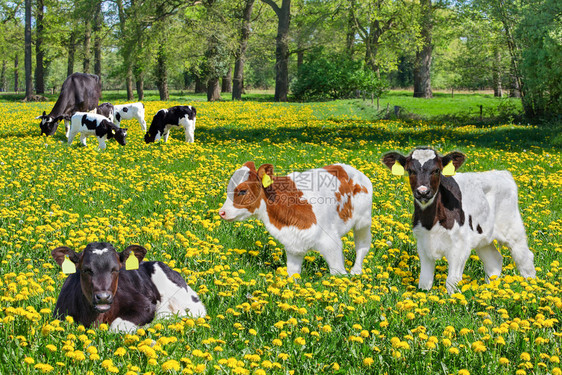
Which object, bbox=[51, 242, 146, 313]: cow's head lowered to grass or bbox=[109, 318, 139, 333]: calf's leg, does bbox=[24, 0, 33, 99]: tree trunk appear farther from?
bbox=[109, 318, 139, 333]: calf's leg

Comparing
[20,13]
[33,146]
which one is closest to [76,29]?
[20,13]

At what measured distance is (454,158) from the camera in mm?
5914

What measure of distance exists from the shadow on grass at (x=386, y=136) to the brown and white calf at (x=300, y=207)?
10.5 m

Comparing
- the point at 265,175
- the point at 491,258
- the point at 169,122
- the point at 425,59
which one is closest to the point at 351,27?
the point at 425,59

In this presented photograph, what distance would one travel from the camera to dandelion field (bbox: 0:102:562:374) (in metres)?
4.15

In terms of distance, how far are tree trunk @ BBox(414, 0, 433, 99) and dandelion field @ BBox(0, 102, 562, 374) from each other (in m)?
37.7

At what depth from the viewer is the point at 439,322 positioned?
197 inches

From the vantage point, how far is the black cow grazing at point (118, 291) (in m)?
4.42

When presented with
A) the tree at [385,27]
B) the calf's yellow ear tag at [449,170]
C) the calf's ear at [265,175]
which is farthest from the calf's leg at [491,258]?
the tree at [385,27]

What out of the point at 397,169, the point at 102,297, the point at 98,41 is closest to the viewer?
the point at 102,297

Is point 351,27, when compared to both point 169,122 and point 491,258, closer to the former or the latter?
point 169,122

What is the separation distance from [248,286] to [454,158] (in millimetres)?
2559

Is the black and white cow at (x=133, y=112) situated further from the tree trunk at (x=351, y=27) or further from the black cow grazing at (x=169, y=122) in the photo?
the tree trunk at (x=351, y=27)

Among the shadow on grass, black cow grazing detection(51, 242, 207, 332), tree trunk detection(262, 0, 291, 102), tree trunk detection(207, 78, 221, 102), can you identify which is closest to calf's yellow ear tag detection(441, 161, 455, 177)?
black cow grazing detection(51, 242, 207, 332)
